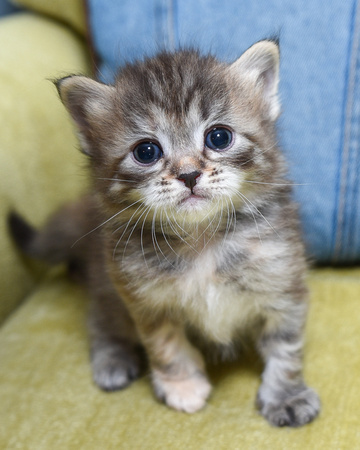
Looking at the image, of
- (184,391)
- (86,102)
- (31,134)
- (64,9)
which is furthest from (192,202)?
(64,9)

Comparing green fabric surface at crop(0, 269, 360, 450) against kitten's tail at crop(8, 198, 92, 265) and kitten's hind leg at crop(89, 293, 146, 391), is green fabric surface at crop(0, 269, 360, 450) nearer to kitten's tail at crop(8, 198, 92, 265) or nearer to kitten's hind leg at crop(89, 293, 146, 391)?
kitten's hind leg at crop(89, 293, 146, 391)

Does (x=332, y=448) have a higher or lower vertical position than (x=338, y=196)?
lower

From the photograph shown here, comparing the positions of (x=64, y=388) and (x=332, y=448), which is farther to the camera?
(x=64, y=388)

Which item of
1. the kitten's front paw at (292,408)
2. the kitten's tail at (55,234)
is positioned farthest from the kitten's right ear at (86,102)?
the kitten's front paw at (292,408)

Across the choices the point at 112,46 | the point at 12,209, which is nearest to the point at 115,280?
the point at 12,209

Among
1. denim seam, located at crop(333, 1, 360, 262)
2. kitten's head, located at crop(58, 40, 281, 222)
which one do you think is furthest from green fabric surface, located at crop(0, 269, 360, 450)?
kitten's head, located at crop(58, 40, 281, 222)

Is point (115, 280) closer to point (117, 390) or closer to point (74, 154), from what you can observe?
point (117, 390)

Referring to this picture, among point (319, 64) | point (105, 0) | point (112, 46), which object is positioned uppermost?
point (105, 0)
